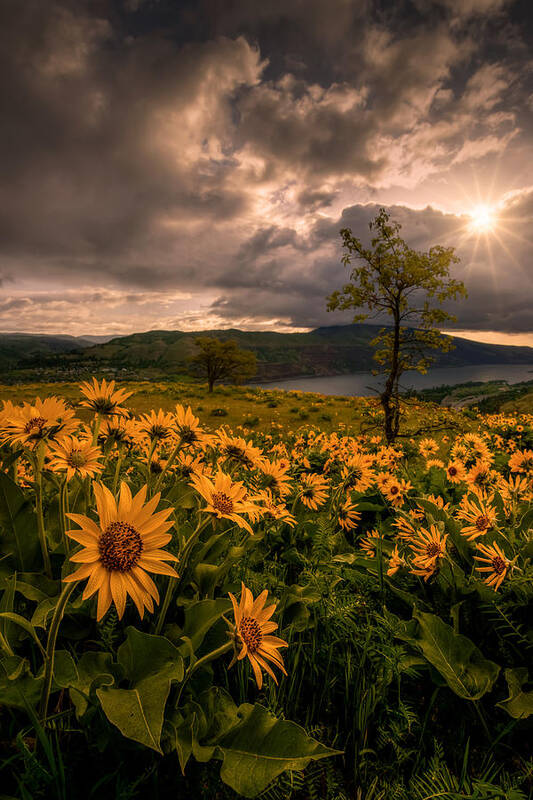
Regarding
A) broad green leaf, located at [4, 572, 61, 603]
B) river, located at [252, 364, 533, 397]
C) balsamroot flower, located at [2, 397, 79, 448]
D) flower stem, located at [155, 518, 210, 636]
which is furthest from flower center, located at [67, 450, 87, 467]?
river, located at [252, 364, 533, 397]

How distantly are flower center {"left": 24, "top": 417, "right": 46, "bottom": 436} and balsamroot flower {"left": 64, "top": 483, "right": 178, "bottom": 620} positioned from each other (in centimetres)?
61

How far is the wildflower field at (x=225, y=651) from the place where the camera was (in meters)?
1.08

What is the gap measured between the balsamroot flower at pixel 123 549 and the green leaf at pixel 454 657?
133 cm

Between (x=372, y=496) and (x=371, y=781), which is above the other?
(x=372, y=496)

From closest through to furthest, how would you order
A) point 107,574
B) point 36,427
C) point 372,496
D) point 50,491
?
point 107,574 < point 36,427 < point 50,491 < point 372,496

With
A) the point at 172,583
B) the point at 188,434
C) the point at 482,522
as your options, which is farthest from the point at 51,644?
the point at 482,522

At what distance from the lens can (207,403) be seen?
1636 centimetres

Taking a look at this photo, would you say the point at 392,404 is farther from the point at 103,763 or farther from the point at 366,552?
the point at 103,763

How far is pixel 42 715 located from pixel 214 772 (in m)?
0.67

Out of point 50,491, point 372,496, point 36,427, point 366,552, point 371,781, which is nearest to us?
point 371,781

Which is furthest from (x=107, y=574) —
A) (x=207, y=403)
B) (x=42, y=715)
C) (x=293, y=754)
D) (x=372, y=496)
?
(x=207, y=403)

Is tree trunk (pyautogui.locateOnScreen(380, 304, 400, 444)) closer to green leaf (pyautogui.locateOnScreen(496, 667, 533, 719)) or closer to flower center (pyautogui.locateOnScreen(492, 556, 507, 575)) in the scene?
flower center (pyautogui.locateOnScreen(492, 556, 507, 575))

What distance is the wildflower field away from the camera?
1.08 m

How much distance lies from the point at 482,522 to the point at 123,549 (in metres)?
2.05
